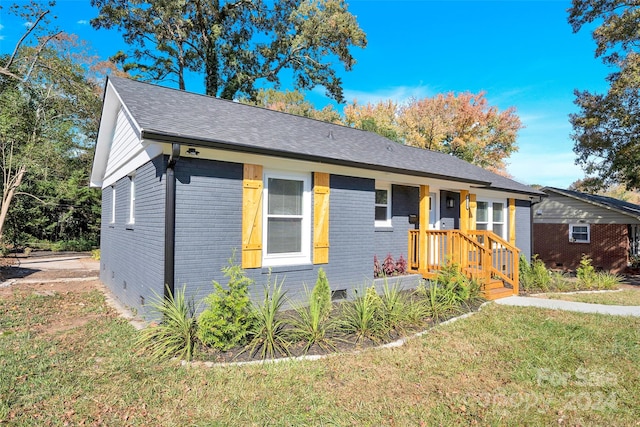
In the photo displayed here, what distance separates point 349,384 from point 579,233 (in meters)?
18.8

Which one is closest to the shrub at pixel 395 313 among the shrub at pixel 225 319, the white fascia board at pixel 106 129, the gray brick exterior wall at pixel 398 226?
the shrub at pixel 225 319

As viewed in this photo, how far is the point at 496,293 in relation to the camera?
797 centimetres

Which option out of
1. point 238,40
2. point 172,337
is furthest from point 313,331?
point 238,40

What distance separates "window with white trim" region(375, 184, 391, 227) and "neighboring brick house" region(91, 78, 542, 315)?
3 centimetres

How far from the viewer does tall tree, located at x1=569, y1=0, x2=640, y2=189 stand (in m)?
11.7

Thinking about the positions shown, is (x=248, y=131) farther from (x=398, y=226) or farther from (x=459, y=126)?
(x=459, y=126)

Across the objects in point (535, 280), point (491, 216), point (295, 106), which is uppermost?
point (295, 106)

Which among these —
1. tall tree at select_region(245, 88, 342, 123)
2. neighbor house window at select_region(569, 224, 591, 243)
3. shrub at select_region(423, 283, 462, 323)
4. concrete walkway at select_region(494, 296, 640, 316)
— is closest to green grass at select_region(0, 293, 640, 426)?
shrub at select_region(423, 283, 462, 323)

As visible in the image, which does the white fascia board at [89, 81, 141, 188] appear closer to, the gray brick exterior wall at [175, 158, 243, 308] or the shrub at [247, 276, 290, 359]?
the gray brick exterior wall at [175, 158, 243, 308]

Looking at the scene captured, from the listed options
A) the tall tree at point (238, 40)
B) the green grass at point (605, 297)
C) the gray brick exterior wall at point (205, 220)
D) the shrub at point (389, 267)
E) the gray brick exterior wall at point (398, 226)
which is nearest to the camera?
the gray brick exterior wall at point (205, 220)

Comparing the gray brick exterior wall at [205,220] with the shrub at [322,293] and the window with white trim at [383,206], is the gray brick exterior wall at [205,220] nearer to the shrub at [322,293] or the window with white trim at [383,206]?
A: the shrub at [322,293]

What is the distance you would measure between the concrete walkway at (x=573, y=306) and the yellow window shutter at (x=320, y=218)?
4.08 meters

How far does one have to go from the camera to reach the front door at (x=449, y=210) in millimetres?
10352

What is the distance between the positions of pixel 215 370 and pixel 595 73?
1713 centimetres
